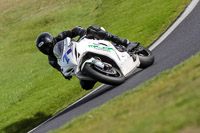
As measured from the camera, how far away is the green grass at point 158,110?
3900mm

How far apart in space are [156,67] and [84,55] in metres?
1.73

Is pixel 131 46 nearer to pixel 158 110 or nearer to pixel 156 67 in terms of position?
pixel 156 67

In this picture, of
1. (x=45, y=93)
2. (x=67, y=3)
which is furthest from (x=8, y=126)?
(x=67, y=3)

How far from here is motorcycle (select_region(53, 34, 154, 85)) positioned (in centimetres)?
789

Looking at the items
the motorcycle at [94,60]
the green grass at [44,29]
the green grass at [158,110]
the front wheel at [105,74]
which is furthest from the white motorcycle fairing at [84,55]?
the green grass at [44,29]

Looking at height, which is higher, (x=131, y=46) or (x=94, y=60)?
(x=94, y=60)

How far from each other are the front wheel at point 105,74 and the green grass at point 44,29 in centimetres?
276

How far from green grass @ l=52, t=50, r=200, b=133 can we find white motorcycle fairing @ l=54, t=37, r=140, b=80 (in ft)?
5.60

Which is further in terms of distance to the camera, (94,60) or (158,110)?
(94,60)

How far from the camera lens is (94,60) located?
7867 mm

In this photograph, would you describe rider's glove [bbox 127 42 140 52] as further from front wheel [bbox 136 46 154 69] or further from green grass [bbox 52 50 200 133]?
green grass [bbox 52 50 200 133]

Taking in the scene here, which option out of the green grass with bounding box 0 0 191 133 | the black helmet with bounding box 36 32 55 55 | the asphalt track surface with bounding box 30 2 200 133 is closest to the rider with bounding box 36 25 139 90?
the black helmet with bounding box 36 32 55 55

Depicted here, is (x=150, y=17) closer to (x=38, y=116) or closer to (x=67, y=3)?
(x=38, y=116)

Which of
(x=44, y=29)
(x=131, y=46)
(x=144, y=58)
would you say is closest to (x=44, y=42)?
(x=131, y=46)
